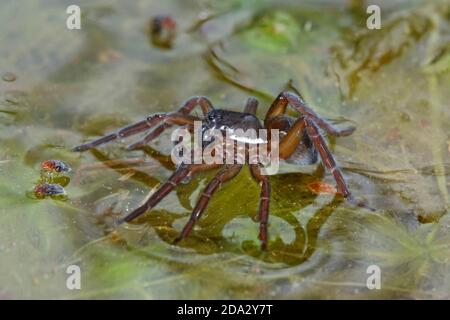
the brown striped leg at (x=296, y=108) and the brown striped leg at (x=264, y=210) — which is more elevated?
the brown striped leg at (x=296, y=108)

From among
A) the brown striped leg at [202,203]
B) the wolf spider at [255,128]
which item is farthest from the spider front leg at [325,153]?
the brown striped leg at [202,203]

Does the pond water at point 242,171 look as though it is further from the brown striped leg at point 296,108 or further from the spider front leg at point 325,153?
the brown striped leg at point 296,108

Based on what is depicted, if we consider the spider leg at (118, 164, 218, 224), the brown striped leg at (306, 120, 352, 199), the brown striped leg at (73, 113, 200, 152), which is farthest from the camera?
the brown striped leg at (73, 113, 200, 152)

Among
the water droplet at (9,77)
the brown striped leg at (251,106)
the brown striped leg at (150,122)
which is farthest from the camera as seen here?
the water droplet at (9,77)

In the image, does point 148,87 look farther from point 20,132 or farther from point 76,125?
point 20,132

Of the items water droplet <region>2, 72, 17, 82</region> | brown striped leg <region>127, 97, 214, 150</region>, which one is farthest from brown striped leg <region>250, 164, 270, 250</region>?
water droplet <region>2, 72, 17, 82</region>

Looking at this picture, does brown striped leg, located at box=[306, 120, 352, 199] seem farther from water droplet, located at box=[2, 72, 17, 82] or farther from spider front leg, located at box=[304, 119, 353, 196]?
water droplet, located at box=[2, 72, 17, 82]

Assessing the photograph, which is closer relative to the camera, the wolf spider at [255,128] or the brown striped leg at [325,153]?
the wolf spider at [255,128]
